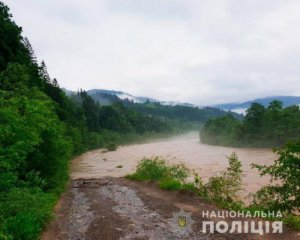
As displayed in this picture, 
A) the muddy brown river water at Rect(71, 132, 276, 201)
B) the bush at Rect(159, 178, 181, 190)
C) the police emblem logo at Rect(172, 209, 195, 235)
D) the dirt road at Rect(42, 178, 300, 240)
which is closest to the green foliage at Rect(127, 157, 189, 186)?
the bush at Rect(159, 178, 181, 190)

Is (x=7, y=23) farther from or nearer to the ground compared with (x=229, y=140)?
farther from the ground

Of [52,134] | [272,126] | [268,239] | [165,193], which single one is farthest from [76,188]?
[272,126]

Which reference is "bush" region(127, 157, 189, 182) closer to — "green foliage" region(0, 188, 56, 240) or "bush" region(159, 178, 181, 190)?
"bush" region(159, 178, 181, 190)

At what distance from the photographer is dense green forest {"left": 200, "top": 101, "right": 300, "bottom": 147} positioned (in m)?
91.1

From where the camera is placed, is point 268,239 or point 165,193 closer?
point 268,239

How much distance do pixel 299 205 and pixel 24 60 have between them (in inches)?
1504

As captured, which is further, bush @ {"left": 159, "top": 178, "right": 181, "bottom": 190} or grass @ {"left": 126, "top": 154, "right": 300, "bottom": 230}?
bush @ {"left": 159, "top": 178, "right": 181, "bottom": 190}

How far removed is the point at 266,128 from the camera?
9762 cm

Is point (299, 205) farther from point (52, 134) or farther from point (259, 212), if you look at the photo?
point (52, 134)

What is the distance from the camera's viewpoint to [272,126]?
314 ft

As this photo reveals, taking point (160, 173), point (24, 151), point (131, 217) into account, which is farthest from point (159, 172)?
point (24, 151)

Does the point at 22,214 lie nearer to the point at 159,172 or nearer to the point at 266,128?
the point at 159,172

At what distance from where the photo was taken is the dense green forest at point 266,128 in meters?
91.1

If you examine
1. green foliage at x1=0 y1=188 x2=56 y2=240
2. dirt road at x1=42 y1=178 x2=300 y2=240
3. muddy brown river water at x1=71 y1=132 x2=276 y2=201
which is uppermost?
green foliage at x1=0 y1=188 x2=56 y2=240
